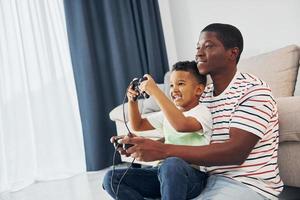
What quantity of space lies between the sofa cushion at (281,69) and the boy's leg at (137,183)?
43.3 inches

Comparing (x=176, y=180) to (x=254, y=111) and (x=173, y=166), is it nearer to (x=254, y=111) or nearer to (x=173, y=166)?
(x=173, y=166)

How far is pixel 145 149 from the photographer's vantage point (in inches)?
40.2

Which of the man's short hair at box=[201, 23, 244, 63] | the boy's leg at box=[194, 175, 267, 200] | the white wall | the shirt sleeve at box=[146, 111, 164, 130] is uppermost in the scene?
the white wall

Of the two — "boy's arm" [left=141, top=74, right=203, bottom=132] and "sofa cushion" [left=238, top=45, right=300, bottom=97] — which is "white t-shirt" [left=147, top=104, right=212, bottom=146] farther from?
"sofa cushion" [left=238, top=45, right=300, bottom=97]

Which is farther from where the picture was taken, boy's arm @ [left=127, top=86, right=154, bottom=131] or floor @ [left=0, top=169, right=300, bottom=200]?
floor @ [left=0, top=169, right=300, bottom=200]

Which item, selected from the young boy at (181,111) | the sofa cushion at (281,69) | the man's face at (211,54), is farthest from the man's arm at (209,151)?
the sofa cushion at (281,69)

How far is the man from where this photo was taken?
1.02 meters

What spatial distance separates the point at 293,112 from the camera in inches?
50.9

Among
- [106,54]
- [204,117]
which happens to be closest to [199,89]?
[204,117]

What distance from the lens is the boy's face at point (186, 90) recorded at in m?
1.27

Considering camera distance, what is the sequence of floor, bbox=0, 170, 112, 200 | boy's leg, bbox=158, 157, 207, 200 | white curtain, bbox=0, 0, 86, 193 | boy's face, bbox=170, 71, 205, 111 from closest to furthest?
boy's leg, bbox=158, 157, 207, 200
boy's face, bbox=170, 71, 205, 111
floor, bbox=0, 170, 112, 200
white curtain, bbox=0, 0, 86, 193

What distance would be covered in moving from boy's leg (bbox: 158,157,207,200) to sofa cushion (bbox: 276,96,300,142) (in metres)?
0.46

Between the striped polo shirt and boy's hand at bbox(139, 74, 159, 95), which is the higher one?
boy's hand at bbox(139, 74, 159, 95)

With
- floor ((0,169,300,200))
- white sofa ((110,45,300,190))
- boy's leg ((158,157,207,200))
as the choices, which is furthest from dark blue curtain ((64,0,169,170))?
boy's leg ((158,157,207,200))
